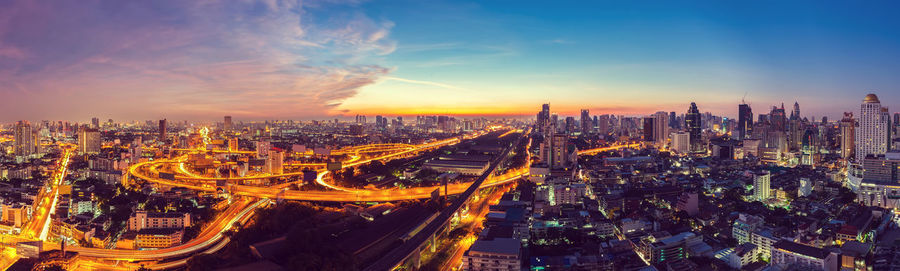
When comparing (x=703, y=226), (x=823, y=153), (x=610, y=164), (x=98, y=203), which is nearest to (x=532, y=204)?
(x=703, y=226)

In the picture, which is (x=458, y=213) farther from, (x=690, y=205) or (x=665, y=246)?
(x=690, y=205)

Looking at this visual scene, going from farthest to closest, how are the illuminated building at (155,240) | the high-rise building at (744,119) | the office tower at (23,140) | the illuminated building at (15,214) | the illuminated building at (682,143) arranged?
1. the high-rise building at (744,119)
2. the illuminated building at (682,143)
3. the office tower at (23,140)
4. the illuminated building at (15,214)
5. the illuminated building at (155,240)

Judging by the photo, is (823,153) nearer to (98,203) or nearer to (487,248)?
(487,248)

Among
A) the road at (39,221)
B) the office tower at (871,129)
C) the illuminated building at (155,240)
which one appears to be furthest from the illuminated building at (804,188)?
the road at (39,221)

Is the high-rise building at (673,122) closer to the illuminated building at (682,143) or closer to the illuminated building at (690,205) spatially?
the illuminated building at (682,143)

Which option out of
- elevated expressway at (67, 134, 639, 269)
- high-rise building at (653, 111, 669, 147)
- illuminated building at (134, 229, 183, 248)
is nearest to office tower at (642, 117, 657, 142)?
high-rise building at (653, 111, 669, 147)

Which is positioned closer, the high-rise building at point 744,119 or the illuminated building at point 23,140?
the illuminated building at point 23,140

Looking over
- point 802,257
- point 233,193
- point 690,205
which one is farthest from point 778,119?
point 233,193

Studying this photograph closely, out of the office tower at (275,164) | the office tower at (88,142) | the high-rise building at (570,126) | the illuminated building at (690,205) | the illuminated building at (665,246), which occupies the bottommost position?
the illuminated building at (665,246)
